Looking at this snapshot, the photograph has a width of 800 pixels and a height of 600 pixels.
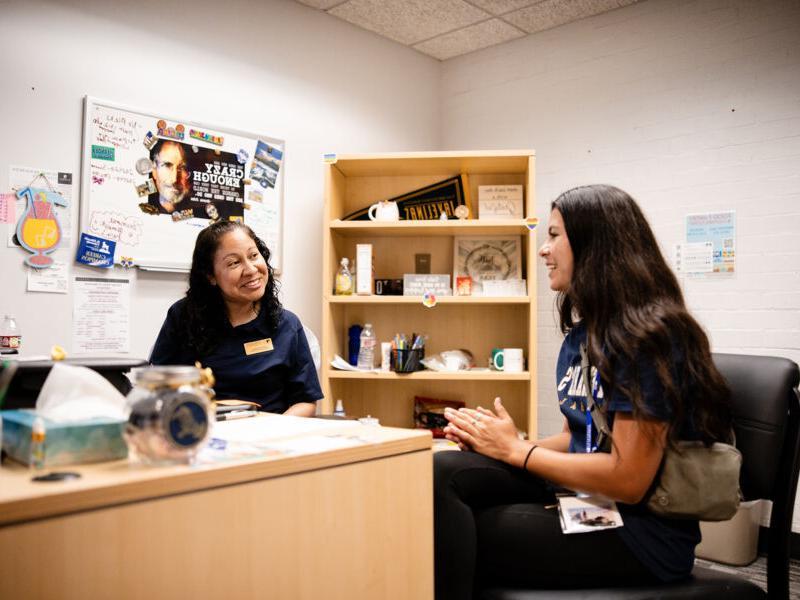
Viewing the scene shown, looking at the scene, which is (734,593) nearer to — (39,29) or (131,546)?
(131,546)

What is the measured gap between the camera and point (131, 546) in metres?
0.78

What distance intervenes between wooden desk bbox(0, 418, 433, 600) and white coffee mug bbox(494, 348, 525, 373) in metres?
2.21

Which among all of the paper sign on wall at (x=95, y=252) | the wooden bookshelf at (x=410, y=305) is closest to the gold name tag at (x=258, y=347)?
the paper sign on wall at (x=95, y=252)

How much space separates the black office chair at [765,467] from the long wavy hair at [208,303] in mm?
1327

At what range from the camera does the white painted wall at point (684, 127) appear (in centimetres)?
311

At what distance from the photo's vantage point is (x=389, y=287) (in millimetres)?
3471

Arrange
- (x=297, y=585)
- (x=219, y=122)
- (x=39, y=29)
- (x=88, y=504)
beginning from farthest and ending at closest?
(x=219, y=122) → (x=39, y=29) → (x=297, y=585) → (x=88, y=504)

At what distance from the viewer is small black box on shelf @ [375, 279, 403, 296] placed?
11.4 feet

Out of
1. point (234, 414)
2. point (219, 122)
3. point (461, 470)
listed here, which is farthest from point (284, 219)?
point (461, 470)

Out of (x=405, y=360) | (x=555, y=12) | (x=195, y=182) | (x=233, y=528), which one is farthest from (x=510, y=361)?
(x=233, y=528)

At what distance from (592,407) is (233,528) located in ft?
2.68

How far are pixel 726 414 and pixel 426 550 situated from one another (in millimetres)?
677

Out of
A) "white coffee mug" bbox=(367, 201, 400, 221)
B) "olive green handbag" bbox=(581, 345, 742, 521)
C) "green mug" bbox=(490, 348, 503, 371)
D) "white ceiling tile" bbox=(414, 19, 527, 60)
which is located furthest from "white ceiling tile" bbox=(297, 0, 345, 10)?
"olive green handbag" bbox=(581, 345, 742, 521)

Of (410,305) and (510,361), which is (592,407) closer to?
(510,361)
